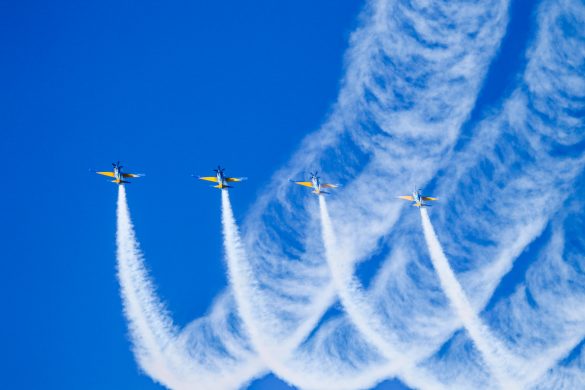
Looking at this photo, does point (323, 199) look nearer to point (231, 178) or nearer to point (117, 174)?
point (231, 178)

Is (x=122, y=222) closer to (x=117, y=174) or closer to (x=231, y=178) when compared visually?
(x=117, y=174)

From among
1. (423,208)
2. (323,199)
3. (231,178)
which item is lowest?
(423,208)

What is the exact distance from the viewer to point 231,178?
76.3 m

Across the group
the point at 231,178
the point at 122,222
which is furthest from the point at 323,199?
the point at 122,222

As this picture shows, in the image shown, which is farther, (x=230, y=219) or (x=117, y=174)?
(x=117, y=174)

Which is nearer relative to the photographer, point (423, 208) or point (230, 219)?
point (230, 219)

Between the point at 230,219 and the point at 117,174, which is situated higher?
the point at 117,174

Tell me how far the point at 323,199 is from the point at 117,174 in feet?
105

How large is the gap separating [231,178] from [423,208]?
99.7 feet

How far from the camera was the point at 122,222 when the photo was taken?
65938mm

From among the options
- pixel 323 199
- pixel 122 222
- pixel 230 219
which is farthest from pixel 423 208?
pixel 122 222

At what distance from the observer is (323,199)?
2913 inches

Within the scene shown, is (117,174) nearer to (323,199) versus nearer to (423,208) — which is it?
(323,199)

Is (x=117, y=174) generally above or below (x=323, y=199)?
above
